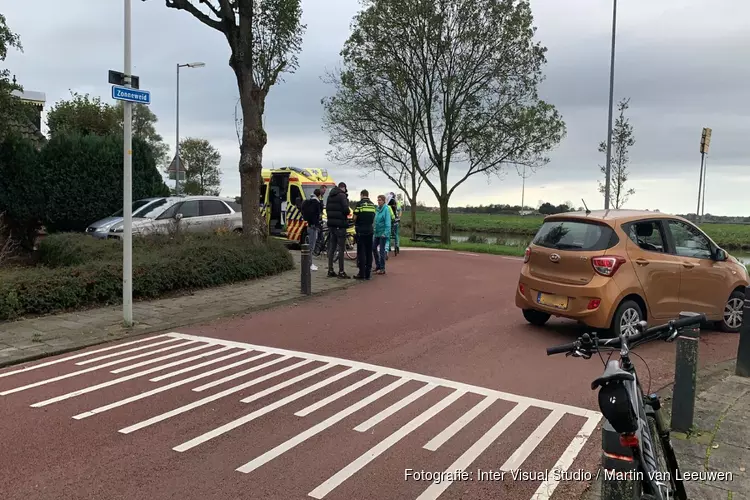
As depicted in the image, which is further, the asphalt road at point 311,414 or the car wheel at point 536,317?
the car wheel at point 536,317

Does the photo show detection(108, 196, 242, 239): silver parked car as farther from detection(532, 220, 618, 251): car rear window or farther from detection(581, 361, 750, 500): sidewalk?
detection(581, 361, 750, 500): sidewalk

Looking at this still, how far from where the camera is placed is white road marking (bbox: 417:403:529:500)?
3578 mm

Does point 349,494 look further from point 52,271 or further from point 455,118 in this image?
point 455,118

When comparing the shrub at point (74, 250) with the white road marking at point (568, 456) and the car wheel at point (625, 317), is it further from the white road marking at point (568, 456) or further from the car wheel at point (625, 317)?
the white road marking at point (568, 456)

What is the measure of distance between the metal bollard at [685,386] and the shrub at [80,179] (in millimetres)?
16600

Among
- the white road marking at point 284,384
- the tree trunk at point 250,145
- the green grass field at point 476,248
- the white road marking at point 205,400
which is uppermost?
the tree trunk at point 250,145

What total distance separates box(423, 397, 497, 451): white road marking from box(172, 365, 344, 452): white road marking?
1.48 m

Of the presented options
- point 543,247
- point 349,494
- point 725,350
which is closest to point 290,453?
point 349,494

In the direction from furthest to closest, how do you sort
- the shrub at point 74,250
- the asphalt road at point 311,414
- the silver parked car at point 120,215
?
1. the silver parked car at point 120,215
2. the shrub at point 74,250
3. the asphalt road at point 311,414

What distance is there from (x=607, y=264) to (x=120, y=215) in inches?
536

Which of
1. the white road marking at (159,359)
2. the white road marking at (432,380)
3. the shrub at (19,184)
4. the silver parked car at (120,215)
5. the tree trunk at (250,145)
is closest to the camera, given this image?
the white road marking at (432,380)

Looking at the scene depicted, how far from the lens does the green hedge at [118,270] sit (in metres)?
8.57

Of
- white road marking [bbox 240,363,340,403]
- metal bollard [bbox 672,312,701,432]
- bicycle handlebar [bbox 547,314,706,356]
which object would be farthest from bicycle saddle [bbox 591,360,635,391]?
white road marking [bbox 240,363,340,403]

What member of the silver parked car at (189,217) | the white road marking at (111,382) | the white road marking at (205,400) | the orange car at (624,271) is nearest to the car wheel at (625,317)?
the orange car at (624,271)
